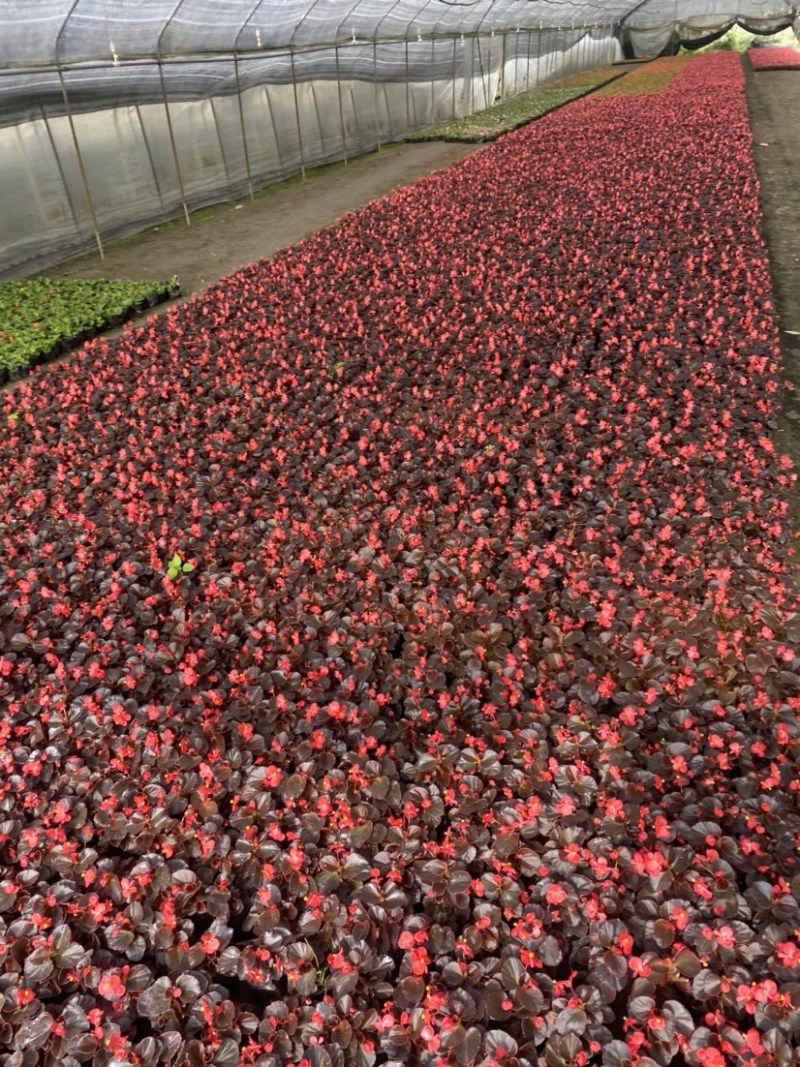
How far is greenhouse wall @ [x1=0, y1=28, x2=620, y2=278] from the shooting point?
1148 centimetres

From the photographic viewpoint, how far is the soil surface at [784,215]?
20.5ft

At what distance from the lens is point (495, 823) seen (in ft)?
9.28

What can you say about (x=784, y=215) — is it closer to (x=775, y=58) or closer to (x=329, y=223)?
(x=329, y=223)

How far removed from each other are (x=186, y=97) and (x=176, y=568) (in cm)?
1402

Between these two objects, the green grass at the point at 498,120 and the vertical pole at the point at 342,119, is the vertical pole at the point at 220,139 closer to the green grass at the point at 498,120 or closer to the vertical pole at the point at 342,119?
the vertical pole at the point at 342,119

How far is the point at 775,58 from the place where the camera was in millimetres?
39250

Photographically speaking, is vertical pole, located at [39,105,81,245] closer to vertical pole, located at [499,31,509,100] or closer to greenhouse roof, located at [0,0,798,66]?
greenhouse roof, located at [0,0,798,66]

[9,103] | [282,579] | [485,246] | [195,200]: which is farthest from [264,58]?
[282,579]

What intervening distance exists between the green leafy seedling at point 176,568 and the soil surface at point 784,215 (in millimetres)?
4042

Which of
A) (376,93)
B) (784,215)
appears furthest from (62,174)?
(376,93)

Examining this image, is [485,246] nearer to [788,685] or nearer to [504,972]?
[788,685]

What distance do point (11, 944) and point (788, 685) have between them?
3449mm

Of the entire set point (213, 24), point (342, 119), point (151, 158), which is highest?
point (213, 24)

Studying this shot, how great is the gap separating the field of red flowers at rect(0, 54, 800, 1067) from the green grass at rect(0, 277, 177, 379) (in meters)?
1.59
